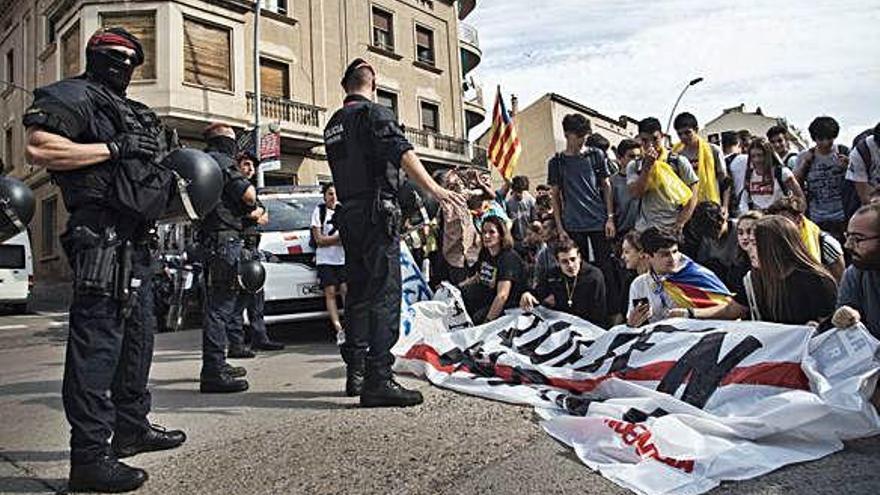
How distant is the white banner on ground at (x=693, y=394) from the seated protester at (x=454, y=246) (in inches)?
70.3

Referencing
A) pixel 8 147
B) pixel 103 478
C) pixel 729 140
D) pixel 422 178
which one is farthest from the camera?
pixel 8 147

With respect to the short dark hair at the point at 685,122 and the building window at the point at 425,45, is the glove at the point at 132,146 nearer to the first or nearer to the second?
the short dark hair at the point at 685,122

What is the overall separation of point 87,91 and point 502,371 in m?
2.72

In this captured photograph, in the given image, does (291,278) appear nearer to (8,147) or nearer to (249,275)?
(249,275)

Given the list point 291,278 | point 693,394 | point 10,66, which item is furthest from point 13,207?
point 10,66

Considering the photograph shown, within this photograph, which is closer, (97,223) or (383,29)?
(97,223)

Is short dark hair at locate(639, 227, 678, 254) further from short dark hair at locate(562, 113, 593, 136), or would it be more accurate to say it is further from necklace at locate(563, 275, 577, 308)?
short dark hair at locate(562, 113, 593, 136)

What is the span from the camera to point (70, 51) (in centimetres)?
1966

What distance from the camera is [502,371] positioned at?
4133 mm

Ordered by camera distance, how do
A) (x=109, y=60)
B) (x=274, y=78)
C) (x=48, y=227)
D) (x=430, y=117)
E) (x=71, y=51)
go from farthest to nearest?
(x=430, y=117) < (x=48, y=227) < (x=274, y=78) < (x=71, y=51) < (x=109, y=60)

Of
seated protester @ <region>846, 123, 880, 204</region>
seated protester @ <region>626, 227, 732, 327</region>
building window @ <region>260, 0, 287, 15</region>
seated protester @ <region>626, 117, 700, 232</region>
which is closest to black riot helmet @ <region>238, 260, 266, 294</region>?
seated protester @ <region>626, 227, 732, 327</region>

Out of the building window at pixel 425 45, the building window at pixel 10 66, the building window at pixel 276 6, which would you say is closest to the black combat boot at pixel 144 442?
the building window at pixel 276 6

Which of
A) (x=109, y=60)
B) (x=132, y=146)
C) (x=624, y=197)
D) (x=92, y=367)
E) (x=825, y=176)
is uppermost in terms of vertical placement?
(x=109, y=60)

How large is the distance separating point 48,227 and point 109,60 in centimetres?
2235
